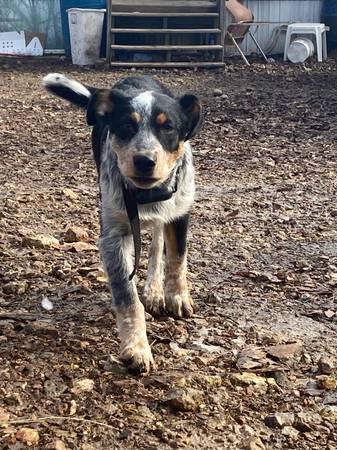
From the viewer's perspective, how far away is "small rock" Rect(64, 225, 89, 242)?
5.23 m

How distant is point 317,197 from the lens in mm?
6379

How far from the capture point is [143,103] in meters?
3.74

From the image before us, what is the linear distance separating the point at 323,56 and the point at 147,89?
13.0 metres

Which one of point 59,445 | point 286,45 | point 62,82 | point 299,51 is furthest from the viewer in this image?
point 286,45

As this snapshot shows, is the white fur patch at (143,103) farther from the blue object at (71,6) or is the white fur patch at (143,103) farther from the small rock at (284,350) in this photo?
the blue object at (71,6)

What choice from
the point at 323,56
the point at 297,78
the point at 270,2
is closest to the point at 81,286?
the point at 297,78

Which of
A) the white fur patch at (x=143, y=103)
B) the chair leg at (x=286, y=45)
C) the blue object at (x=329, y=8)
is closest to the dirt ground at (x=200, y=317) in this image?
the white fur patch at (x=143, y=103)

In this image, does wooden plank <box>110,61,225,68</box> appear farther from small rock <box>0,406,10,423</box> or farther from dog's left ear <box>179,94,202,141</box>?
small rock <box>0,406,10,423</box>

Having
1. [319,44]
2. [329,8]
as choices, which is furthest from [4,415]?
[329,8]

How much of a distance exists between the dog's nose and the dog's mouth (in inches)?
2.0

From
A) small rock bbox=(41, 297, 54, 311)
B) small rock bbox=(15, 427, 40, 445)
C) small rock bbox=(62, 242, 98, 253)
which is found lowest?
small rock bbox=(62, 242, 98, 253)

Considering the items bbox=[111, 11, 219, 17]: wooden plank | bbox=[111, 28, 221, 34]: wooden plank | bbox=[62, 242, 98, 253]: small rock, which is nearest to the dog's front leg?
bbox=[62, 242, 98, 253]: small rock

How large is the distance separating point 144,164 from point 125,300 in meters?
0.65

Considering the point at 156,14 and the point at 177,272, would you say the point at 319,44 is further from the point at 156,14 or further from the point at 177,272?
the point at 177,272
